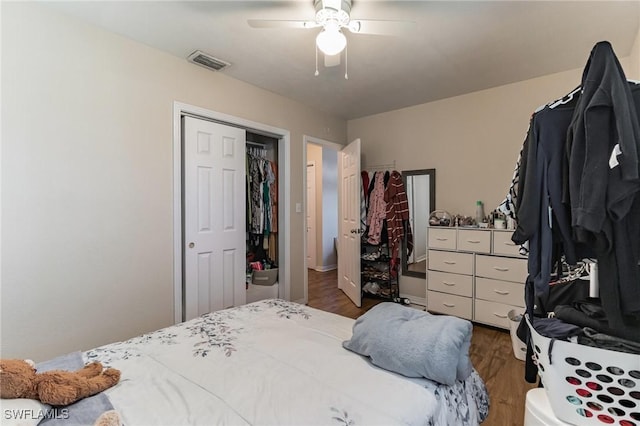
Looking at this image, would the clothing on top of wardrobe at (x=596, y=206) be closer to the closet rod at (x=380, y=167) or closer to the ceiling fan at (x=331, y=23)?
the ceiling fan at (x=331, y=23)

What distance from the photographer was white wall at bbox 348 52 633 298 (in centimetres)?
301

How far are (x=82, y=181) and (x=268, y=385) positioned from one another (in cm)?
191

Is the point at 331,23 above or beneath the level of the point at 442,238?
above

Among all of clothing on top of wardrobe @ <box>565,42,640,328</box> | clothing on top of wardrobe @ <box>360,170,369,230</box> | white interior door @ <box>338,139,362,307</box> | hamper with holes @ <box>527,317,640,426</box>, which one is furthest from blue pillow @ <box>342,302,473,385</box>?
A: clothing on top of wardrobe @ <box>360,170,369,230</box>

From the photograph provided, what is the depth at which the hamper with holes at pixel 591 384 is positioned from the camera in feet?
2.77

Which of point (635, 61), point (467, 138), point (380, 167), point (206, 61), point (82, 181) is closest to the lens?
point (82, 181)

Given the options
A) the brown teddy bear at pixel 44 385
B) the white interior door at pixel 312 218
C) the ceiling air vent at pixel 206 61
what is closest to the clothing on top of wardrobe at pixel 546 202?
the brown teddy bear at pixel 44 385

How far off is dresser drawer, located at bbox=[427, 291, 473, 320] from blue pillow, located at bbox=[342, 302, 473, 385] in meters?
2.07

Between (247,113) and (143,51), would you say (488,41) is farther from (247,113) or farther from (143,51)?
(143,51)

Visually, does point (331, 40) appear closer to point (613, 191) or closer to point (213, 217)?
point (613, 191)

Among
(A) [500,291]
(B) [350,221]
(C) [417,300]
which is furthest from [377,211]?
(A) [500,291]

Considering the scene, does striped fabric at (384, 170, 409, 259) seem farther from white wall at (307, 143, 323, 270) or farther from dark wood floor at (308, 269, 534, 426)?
white wall at (307, 143, 323, 270)

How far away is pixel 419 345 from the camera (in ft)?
3.71

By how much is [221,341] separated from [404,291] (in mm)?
2937
